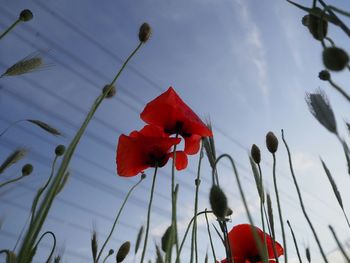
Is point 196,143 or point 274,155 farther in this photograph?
point 196,143

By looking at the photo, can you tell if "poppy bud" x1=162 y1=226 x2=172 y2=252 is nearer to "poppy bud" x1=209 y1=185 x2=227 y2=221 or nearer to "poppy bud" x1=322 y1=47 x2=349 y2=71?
"poppy bud" x1=209 y1=185 x2=227 y2=221

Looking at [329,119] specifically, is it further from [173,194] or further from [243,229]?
[243,229]

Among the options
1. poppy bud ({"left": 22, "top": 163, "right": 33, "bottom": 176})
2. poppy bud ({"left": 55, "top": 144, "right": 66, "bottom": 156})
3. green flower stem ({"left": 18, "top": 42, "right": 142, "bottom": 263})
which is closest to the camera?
green flower stem ({"left": 18, "top": 42, "right": 142, "bottom": 263})

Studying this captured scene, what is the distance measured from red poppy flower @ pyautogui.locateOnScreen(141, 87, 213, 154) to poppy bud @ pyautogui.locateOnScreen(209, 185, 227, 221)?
0.60 m

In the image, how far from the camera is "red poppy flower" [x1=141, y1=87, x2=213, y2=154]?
1352 mm

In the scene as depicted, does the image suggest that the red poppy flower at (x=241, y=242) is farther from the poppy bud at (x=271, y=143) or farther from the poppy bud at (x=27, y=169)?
the poppy bud at (x=27, y=169)

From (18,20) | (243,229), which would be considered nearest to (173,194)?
(243,229)

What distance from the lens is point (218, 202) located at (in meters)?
0.67

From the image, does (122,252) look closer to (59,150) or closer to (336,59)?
(59,150)

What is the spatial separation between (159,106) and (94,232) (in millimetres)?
574

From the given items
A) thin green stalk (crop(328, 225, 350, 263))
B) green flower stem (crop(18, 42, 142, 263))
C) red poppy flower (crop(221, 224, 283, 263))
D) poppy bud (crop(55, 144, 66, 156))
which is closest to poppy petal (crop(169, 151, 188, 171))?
red poppy flower (crop(221, 224, 283, 263))

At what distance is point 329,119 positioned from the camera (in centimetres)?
63

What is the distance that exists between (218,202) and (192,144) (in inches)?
32.5

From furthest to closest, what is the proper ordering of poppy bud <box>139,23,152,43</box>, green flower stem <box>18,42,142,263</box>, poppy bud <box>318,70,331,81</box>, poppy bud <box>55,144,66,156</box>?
poppy bud <box>55,144,66,156</box>, poppy bud <box>139,23,152,43</box>, poppy bud <box>318,70,331,81</box>, green flower stem <box>18,42,142,263</box>
